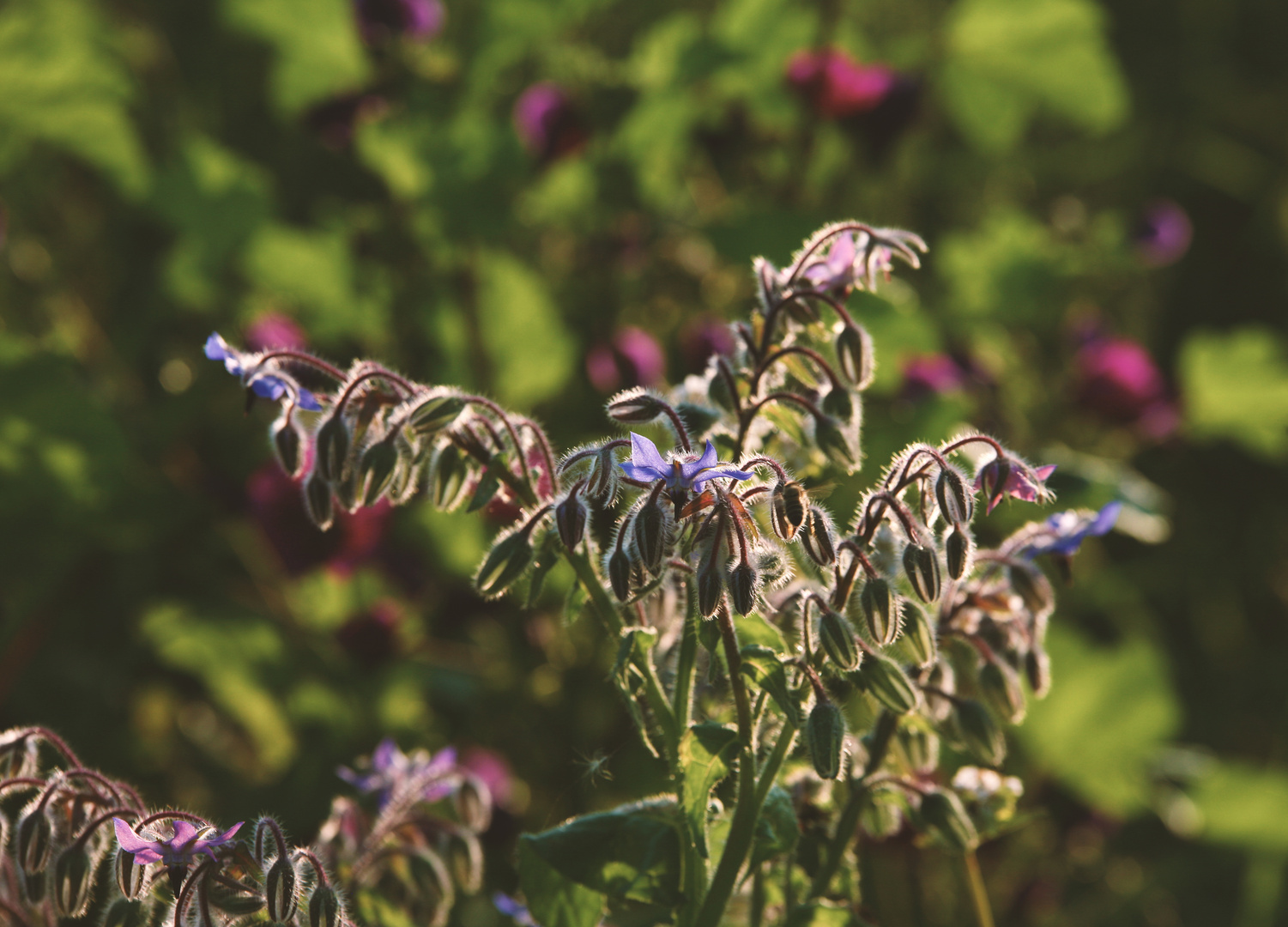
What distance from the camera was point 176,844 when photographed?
1.94 ft

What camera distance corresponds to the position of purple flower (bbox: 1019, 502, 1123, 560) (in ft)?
2.46

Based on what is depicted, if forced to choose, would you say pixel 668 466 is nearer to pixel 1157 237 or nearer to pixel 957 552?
pixel 957 552

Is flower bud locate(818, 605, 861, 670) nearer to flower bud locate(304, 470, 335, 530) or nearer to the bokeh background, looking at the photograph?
flower bud locate(304, 470, 335, 530)

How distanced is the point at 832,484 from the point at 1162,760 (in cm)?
108

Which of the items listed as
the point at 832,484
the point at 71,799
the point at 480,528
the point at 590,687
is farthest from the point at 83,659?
the point at 832,484

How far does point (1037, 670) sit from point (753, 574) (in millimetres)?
297

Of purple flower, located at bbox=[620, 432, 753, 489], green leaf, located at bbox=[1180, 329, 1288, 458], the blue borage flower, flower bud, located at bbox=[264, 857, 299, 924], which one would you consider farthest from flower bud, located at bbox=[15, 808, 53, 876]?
green leaf, located at bbox=[1180, 329, 1288, 458]

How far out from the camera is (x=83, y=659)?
1485 mm

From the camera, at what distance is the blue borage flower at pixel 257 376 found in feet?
2.15

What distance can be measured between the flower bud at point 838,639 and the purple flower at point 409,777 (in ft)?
0.94

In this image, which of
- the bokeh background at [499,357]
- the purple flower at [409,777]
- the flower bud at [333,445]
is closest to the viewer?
the flower bud at [333,445]

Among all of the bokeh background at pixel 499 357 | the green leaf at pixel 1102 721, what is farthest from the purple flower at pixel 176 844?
the green leaf at pixel 1102 721

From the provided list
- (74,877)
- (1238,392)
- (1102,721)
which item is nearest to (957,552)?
(74,877)

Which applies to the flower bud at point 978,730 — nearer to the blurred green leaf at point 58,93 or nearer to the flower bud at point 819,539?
the flower bud at point 819,539
